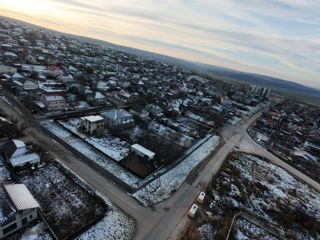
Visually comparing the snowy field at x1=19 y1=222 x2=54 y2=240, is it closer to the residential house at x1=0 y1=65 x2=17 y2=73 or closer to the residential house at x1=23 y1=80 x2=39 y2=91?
the residential house at x1=23 y1=80 x2=39 y2=91

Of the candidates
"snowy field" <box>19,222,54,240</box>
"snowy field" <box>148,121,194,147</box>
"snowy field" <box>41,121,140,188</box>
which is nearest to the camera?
"snowy field" <box>19,222,54,240</box>

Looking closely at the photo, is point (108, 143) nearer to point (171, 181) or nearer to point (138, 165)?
point (138, 165)

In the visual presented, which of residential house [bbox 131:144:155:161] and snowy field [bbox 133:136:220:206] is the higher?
residential house [bbox 131:144:155:161]

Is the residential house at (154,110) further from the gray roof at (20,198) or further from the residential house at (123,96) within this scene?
the gray roof at (20,198)

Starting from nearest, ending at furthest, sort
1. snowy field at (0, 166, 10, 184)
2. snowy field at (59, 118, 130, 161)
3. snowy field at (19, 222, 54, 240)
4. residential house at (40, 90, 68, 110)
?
1. snowy field at (19, 222, 54, 240)
2. snowy field at (0, 166, 10, 184)
3. snowy field at (59, 118, 130, 161)
4. residential house at (40, 90, 68, 110)

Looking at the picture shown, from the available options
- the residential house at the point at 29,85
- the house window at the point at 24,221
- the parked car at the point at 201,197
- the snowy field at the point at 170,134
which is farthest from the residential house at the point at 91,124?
the residential house at the point at 29,85

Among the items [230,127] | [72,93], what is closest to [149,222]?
[230,127]

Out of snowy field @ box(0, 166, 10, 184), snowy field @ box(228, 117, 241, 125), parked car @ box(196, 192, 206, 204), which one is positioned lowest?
snowy field @ box(0, 166, 10, 184)

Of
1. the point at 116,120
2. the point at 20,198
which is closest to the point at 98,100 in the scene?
the point at 116,120

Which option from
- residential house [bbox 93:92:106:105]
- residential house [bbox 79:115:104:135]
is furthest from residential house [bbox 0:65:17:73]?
residential house [bbox 79:115:104:135]
